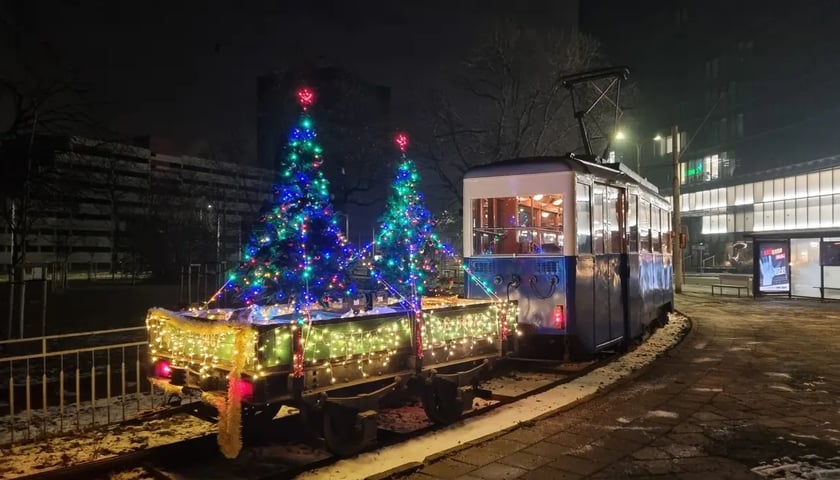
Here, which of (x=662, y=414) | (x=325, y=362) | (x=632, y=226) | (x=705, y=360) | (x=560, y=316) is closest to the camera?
(x=325, y=362)

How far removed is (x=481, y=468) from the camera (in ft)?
19.4

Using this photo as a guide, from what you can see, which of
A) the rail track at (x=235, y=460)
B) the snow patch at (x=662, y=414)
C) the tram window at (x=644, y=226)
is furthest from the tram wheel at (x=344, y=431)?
the tram window at (x=644, y=226)

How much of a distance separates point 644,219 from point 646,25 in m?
62.7

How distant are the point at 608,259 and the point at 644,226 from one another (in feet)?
9.51

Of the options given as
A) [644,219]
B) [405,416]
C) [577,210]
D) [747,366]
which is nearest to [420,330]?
[405,416]

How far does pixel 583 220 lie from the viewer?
34.0 feet

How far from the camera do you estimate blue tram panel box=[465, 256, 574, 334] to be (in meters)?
10.1

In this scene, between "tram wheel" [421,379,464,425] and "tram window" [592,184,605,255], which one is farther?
"tram window" [592,184,605,255]

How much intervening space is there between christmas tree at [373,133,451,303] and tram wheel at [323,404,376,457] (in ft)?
10.5

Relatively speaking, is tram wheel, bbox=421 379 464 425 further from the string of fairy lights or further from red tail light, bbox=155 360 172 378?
red tail light, bbox=155 360 172 378

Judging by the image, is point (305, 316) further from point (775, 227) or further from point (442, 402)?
point (775, 227)

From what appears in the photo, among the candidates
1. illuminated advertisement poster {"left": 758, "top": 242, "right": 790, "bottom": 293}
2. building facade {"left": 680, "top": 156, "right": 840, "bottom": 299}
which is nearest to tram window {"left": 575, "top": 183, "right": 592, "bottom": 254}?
building facade {"left": 680, "top": 156, "right": 840, "bottom": 299}

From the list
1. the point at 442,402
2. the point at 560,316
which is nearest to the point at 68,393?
the point at 442,402

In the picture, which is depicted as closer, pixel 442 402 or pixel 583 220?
pixel 442 402
